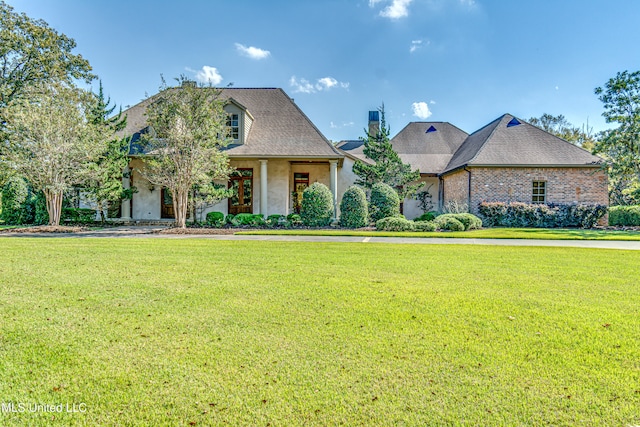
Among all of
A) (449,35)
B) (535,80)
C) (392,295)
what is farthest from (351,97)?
(392,295)

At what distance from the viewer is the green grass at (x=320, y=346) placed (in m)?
2.35

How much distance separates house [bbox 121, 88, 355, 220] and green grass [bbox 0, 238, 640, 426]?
39.6 feet

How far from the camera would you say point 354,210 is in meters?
16.0

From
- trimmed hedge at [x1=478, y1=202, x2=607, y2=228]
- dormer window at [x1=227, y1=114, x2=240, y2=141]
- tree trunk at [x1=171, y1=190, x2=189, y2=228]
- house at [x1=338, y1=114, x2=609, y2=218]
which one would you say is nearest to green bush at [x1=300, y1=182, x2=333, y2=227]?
tree trunk at [x1=171, y1=190, x2=189, y2=228]

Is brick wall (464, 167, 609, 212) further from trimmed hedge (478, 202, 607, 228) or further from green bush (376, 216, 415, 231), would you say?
green bush (376, 216, 415, 231)

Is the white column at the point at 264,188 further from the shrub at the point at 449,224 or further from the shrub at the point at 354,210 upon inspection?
the shrub at the point at 449,224

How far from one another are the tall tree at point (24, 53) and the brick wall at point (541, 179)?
24.1 m

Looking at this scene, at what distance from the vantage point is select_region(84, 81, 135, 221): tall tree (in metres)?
16.2

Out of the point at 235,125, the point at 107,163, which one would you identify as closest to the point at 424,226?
the point at 235,125

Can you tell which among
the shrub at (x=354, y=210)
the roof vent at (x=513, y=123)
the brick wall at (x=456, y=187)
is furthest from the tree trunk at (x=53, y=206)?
the roof vent at (x=513, y=123)

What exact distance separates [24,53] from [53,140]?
12.6m

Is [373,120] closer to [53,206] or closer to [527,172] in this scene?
[527,172]

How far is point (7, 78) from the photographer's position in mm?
22172

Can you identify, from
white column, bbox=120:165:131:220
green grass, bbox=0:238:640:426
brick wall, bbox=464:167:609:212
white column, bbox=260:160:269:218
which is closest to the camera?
green grass, bbox=0:238:640:426
